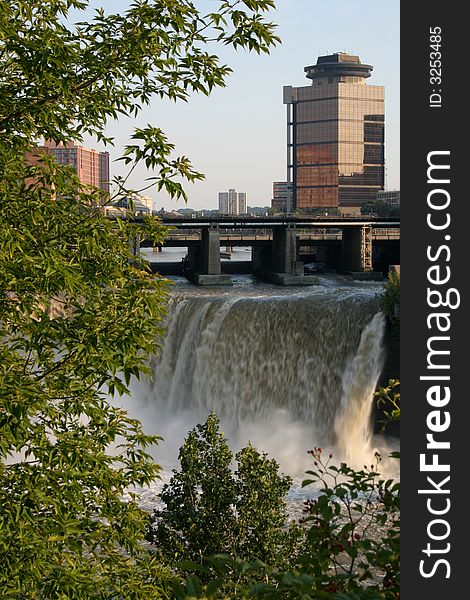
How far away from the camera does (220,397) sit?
32469 mm

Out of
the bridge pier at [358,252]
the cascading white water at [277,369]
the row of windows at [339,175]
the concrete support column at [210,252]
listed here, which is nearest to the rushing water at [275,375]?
the cascading white water at [277,369]

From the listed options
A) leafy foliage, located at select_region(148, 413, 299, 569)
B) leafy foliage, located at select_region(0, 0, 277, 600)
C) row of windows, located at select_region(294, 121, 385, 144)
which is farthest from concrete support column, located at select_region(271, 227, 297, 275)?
row of windows, located at select_region(294, 121, 385, 144)

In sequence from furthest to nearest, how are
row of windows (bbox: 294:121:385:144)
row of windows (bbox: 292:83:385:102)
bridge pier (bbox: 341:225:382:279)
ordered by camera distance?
1. row of windows (bbox: 292:83:385:102)
2. row of windows (bbox: 294:121:385:144)
3. bridge pier (bbox: 341:225:382:279)

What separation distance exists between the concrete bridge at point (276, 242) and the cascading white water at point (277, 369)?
15.3 meters

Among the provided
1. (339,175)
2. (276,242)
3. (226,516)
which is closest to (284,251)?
(276,242)

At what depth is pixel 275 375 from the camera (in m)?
31.8

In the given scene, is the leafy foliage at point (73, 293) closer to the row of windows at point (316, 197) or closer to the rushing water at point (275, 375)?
the rushing water at point (275, 375)

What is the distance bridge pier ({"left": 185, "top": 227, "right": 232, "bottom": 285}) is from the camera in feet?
162

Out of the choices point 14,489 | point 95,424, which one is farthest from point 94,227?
point 14,489

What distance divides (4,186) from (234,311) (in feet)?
84.4

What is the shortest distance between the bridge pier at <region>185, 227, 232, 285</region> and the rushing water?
13.9 m

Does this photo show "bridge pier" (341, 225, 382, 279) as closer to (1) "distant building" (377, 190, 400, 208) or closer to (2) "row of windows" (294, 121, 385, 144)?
(1) "distant building" (377, 190, 400, 208)

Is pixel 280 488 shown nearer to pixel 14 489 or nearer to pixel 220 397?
pixel 14 489

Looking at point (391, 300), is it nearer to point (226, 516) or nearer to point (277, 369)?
point (277, 369)
